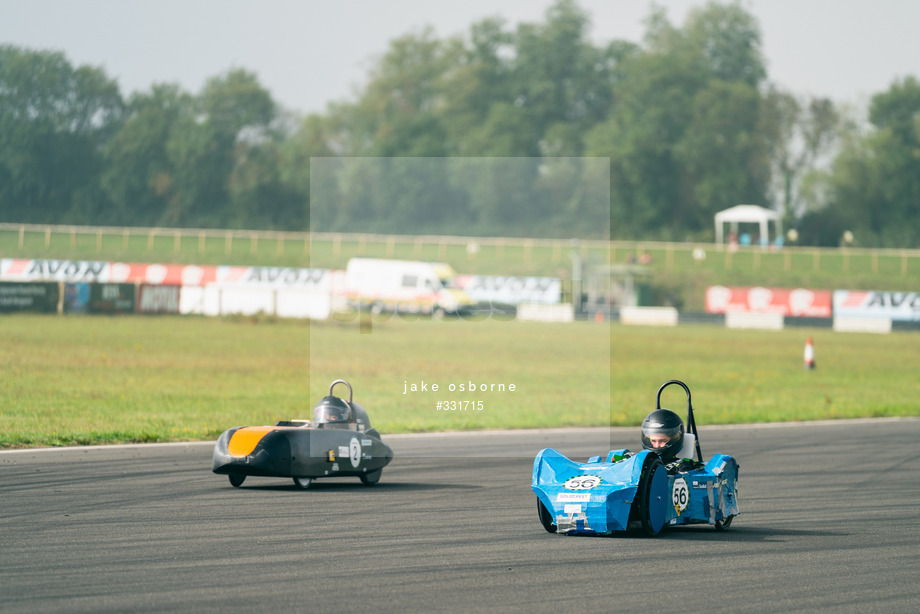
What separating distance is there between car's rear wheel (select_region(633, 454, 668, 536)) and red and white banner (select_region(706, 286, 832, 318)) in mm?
47442

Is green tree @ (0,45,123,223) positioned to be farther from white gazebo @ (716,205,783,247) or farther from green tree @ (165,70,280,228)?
white gazebo @ (716,205,783,247)

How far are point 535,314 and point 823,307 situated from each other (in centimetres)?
1490

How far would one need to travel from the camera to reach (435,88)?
266ft

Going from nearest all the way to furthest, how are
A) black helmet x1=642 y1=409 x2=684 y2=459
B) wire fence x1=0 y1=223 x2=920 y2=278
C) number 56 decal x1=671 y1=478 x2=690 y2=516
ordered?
number 56 decal x1=671 y1=478 x2=690 y2=516 → black helmet x1=642 y1=409 x2=684 y2=459 → wire fence x1=0 y1=223 x2=920 y2=278

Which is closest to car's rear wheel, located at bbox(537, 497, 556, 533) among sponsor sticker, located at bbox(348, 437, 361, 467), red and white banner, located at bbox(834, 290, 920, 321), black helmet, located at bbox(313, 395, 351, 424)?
sponsor sticker, located at bbox(348, 437, 361, 467)

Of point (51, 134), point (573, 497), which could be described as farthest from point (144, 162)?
point (573, 497)

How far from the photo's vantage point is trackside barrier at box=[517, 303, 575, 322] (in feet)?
154

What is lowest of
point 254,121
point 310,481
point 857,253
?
point 310,481

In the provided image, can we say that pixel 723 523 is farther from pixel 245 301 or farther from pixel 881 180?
pixel 881 180

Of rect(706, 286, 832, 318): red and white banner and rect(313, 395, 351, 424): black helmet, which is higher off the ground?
rect(706, 286, 832, 318): red and white banner

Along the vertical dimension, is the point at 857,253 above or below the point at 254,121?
below

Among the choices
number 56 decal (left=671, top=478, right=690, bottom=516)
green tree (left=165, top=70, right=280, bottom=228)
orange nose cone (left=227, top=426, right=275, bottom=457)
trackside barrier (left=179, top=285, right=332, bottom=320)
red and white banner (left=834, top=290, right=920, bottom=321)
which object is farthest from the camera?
green tree (left=165, top=70, right=280, bottom=228)

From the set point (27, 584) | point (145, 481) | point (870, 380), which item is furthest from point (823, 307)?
point (27, 584)

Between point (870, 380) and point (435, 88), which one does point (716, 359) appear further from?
point (435, 88)
